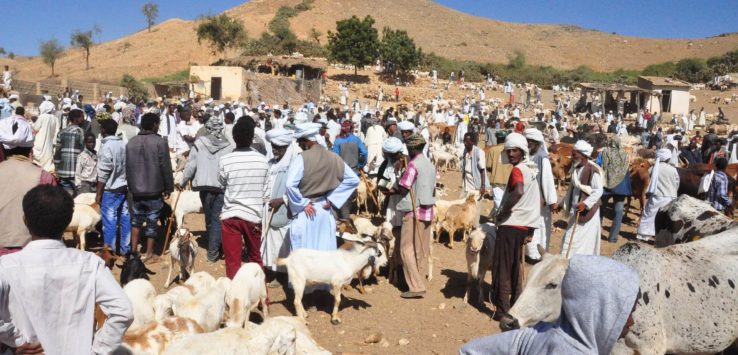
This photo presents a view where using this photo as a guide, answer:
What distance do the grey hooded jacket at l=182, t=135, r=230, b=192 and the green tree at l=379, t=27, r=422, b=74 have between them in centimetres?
4748

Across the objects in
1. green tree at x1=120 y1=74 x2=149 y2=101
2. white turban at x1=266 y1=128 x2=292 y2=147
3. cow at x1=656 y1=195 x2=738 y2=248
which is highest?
green tree at x1=120 y1=74 x2=149 y2=101

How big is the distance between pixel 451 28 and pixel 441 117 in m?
71.2

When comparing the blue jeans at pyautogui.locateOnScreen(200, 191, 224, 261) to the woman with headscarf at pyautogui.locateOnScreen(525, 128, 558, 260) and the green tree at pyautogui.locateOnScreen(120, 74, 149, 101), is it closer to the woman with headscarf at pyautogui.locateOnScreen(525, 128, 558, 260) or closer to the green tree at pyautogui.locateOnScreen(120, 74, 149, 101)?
the woman with headscarf at pyautogui.locateOnScreen(525, 128, 558, 260)

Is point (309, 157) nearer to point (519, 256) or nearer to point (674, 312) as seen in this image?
point (519, 256)

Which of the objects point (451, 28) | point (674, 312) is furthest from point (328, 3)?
point (674, 312)

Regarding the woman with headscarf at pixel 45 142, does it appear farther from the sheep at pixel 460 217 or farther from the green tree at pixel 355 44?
the green tree at pixel 355 44

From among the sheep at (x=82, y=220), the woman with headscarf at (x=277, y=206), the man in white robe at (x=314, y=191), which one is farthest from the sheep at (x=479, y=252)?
the sheep at (x=82, y=220)

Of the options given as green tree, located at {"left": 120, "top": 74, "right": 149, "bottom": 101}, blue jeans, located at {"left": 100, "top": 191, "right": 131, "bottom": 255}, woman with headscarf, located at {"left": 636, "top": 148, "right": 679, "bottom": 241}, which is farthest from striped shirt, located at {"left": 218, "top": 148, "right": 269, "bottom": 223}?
Result: green tree, located at {"left": 120, "top": 74, "right": 149, "bottom": 101}

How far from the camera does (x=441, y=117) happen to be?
28.3 m

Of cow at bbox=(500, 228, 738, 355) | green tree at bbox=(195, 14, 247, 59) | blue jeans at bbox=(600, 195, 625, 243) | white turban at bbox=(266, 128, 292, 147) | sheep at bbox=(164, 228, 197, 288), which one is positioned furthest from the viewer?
green tree at bbox=(195, 14, 247, 59)

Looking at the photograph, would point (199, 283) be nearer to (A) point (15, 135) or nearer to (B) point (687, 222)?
(A) point (15, 135)

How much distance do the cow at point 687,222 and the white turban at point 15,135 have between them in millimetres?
5741

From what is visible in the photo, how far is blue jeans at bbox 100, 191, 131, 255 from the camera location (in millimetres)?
7246

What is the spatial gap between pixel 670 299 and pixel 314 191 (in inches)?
140
